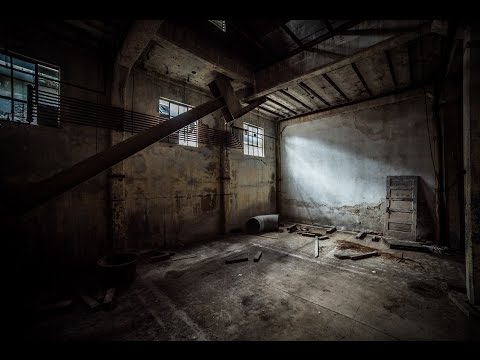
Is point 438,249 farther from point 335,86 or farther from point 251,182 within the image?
point 251,182

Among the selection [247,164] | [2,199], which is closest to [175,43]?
[2,199]

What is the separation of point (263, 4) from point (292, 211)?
942 cm

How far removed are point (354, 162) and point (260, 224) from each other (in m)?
4.43

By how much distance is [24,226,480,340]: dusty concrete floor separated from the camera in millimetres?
2623

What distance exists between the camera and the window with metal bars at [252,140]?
8781 mm

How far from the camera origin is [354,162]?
8.04m

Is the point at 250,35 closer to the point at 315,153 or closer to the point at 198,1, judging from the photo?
the point at 198,1

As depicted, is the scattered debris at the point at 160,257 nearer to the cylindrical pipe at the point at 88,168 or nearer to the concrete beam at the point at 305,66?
the cylindrical pipe at the point at 88,168

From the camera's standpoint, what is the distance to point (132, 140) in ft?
10.6

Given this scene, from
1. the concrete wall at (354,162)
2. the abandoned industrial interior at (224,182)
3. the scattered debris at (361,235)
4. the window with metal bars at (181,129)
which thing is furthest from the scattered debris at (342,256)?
the window with metal bars at (181,129)

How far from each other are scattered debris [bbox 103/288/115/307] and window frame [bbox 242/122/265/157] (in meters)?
6.44

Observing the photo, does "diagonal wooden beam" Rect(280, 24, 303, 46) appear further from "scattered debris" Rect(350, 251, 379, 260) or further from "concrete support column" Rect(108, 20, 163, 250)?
"scattered debris" Rect(350, 251, 379, 260)

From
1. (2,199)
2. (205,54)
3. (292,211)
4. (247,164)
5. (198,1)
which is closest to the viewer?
(198,1)

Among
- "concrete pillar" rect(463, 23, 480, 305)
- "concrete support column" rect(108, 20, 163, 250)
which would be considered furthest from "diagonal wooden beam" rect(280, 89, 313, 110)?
"concrete support column" rect(108, 20, 163, 250)
